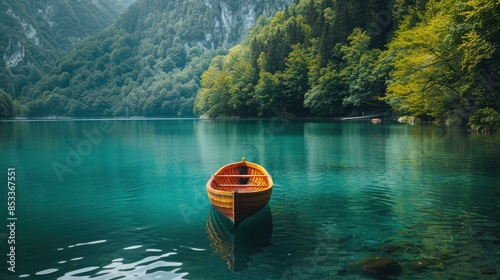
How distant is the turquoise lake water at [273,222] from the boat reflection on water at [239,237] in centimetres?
3

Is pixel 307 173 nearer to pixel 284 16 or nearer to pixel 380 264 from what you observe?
pixel 380 264

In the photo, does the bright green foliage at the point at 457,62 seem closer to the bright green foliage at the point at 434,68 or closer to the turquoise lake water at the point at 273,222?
the bright green foliage at the point at 434,68

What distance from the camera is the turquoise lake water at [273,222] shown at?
29.7 feet

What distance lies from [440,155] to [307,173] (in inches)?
426

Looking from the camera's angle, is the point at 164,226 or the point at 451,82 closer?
the point at 164,226

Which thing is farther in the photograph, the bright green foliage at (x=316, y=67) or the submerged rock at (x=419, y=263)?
the bright green foliage at (x=316, y=67)

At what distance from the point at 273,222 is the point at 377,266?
179 inches

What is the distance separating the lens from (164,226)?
41.1ft

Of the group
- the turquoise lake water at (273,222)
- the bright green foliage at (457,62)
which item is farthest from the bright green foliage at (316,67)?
the turquoise lake water at (273,222)

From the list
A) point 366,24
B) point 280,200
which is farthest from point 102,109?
point 280,200

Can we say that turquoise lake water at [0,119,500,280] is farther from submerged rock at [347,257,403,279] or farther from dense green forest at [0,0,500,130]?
dense green forest at [0,0,500,130]

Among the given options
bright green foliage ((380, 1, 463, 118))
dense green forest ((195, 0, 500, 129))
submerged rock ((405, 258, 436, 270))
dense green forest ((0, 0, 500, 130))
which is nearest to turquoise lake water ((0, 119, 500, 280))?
A: submerged rock ((405, 258, 436, 270))

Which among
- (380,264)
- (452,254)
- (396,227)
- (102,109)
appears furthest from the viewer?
(102,109)

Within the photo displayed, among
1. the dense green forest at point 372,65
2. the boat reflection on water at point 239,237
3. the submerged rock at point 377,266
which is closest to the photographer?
the submerged rock at point 377,266
